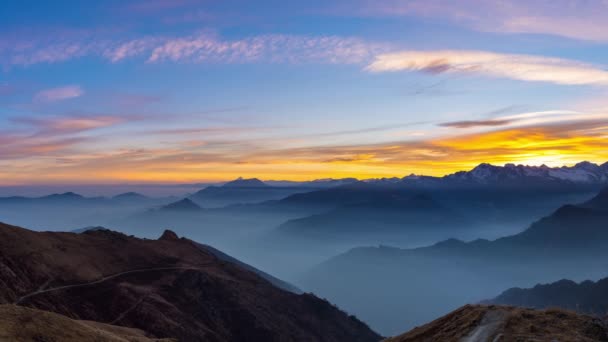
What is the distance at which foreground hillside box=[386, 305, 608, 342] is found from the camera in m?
36.7

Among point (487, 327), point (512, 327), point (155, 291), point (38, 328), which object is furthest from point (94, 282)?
point (512, 327)

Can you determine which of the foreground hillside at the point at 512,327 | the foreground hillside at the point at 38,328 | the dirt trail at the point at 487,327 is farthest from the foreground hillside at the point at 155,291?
the dirt trail at the point at 487,327

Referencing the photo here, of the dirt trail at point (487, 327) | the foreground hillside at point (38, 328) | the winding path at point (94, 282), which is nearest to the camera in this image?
the dirt trail at point (487, 327)

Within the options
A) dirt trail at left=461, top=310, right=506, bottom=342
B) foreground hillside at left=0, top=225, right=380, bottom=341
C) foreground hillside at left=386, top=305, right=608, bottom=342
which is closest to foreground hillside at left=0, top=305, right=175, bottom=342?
foreground hillside at left=386, top=305, right=608, bottom=342

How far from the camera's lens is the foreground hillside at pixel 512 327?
36.7 meters

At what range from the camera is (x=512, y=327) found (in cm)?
3906

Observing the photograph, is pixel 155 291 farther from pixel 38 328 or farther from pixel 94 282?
pixel 38 328

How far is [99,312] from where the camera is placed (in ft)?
340

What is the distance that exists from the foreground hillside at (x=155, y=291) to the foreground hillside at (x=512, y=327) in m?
75.2

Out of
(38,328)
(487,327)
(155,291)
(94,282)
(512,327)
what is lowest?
(155,291)

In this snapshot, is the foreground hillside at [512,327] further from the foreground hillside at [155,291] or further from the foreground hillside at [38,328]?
the foreground hillside at [155,291]

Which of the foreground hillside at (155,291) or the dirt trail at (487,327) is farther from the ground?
the dirt trail at (487,327)

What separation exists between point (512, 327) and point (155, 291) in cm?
10310

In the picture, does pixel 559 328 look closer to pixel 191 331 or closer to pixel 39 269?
pixel 191 331
